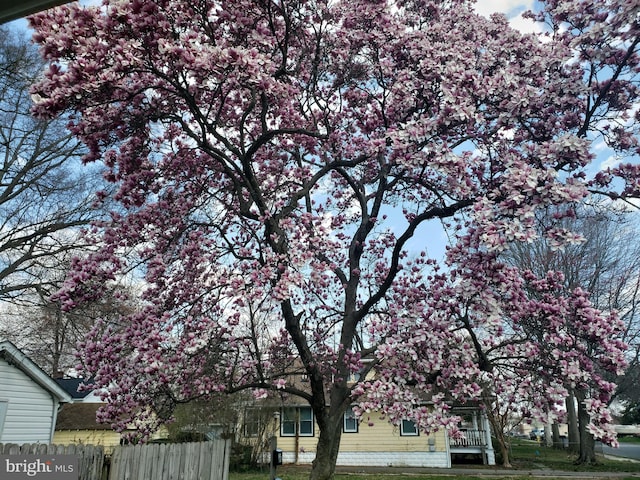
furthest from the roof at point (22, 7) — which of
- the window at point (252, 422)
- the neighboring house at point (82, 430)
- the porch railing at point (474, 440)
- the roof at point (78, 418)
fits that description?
the porch railing at point (474, 440)

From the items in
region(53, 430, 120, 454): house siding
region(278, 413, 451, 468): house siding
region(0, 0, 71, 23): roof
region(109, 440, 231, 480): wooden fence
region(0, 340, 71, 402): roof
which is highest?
region(0, 0, 71, 23): roof

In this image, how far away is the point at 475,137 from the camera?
591cm

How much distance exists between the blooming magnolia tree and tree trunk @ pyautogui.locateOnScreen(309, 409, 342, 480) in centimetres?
2

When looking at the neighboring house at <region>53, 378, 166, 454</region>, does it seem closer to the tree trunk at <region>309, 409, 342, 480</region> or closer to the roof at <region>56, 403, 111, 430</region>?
the roof at <region>56, 403, 111, 430</region>

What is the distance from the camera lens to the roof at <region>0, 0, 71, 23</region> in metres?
1.59

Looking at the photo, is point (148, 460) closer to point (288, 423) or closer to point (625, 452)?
point (288, 423)

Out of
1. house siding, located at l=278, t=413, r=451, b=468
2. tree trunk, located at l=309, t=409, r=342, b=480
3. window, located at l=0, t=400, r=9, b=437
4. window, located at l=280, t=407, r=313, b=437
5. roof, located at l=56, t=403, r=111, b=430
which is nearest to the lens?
tree trunk, located at l=309, t=409, r=342, b=480

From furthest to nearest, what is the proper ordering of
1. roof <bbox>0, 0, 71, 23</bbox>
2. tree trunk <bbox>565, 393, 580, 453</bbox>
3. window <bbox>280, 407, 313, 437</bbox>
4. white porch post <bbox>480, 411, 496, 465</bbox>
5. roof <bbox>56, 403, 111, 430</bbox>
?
1. tree trunk <bbox>565, 393, 580, 453</bbox>
2. window <bbox>280, 407, 313, 437</bbox>
3. white porch post <bbox>480, 411, 496, 465</bbox>
4. roof <bbox>56, 403, 111, 430</bbox>
5. roof <bbox>0, 0, 71, 23</bbox>

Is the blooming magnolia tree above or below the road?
above

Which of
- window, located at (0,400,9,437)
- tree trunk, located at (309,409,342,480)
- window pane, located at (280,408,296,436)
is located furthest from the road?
window, located at (0,400,9,437)

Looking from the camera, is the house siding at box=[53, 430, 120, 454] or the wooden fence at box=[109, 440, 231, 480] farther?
the house siding at box=[53, 430, 120, 454]

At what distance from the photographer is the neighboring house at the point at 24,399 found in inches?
435

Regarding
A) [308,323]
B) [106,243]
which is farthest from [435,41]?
[106,243]

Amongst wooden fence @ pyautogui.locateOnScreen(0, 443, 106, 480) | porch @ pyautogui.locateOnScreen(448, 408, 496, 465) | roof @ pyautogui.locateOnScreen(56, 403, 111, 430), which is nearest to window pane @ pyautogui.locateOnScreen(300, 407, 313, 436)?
porch @ pyautogui.locateOnScreen(448, 408, 496, 465)
